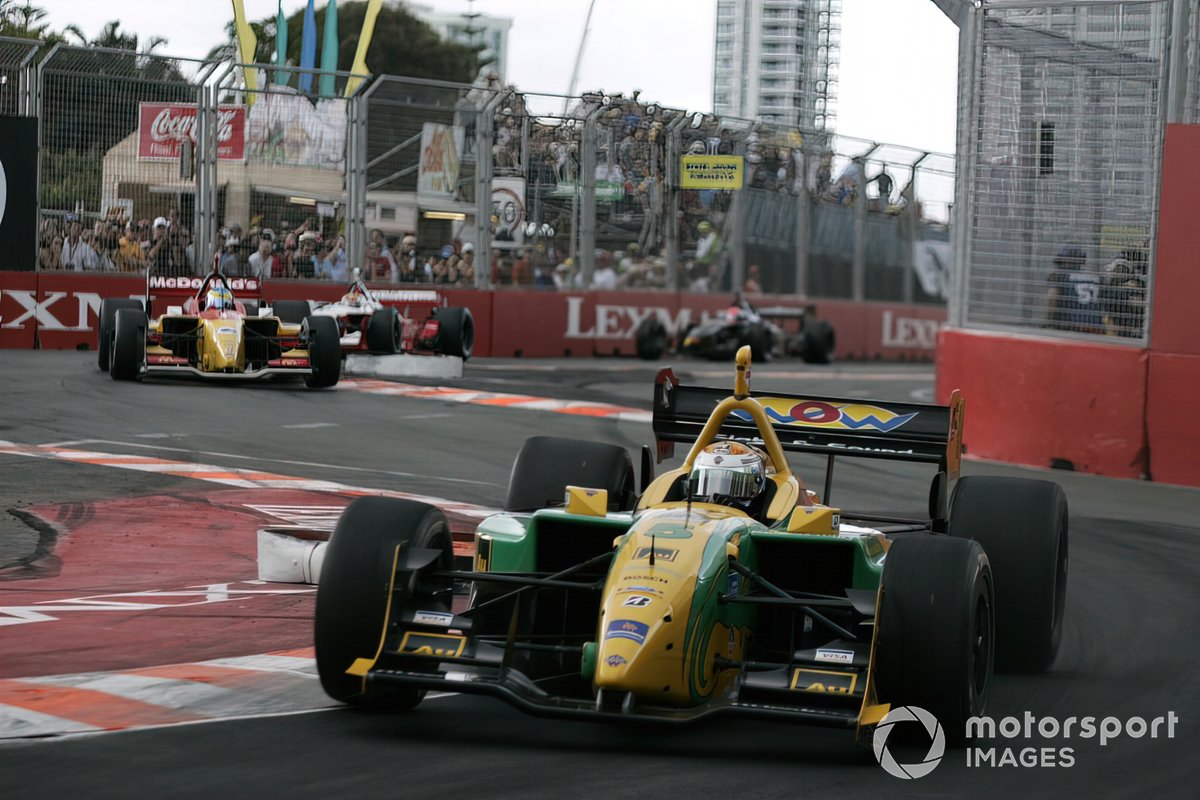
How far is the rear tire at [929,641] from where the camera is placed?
5.79m

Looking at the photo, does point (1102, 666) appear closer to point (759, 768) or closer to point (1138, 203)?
point (759, 768)

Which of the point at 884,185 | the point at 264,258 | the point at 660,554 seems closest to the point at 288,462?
the point at 660,554

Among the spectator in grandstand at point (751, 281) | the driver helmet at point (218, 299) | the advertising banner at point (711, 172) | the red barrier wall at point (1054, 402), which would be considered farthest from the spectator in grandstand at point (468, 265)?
the red barrier wall at point (1054, 402)

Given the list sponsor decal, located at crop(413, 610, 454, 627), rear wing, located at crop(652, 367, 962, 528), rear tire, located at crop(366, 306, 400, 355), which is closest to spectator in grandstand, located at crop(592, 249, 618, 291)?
rear tire, located at crop(366, 306, 400, 355)

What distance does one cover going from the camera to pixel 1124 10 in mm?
15188

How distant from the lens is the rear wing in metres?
8.05

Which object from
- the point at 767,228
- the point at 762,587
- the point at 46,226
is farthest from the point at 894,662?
the point at 767,228

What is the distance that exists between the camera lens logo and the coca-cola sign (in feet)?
67.4

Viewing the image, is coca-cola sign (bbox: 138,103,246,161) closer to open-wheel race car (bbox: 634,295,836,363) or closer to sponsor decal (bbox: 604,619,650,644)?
open-wheel race car (bbox: 634,295,836,363)

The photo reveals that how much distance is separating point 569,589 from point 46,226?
1910 cm

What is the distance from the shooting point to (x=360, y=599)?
6.05 metres

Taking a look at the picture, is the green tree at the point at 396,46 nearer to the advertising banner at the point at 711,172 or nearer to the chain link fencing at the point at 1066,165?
the advertising banner at the point at 711,172

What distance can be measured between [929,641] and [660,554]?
0.98 meters

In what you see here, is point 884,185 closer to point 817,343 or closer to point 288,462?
point 817,343
